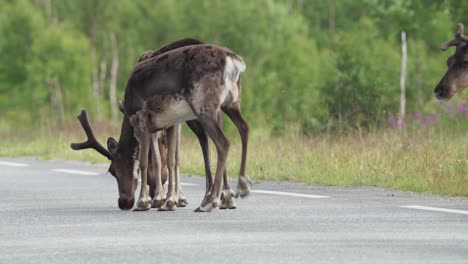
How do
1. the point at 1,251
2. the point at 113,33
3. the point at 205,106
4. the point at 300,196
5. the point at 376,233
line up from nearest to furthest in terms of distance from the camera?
the point at 1,251 < the point at 376,233 < the point at 205,106 < the point at 300,196 < the point at 113,33

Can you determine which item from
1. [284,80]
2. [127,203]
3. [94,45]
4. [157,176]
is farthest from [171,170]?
[284,80]

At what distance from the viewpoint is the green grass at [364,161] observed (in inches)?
709

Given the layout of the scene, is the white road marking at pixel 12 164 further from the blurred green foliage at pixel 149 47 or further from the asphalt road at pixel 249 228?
the blurred green foliage at pixel 149 47

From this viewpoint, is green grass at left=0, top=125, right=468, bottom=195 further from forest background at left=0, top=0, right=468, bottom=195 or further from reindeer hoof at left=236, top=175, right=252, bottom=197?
reindeer hoof at left=236, top=175, right=252, bottom=197

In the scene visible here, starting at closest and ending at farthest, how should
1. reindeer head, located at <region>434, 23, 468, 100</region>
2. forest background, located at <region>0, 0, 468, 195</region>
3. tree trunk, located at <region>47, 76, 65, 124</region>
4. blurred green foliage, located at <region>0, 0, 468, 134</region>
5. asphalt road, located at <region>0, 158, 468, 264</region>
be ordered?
asphalt road, located at <region>0, 158, 468, 264</region>
reindeer head, located at <region>434, 23, 468, 100</region>
forest background, located at <region>0, 0, 468, 195</region>
blurred green foliage, located at <region>0, 0, 468, 134</region>
tree trunk, located at <region>47, 76, 65, 124</region>

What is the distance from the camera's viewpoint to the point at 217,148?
14.1 m

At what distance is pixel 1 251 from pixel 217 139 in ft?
11.9

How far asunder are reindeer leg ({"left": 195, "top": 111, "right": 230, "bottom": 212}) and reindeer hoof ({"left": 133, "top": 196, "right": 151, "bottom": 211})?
0.57m

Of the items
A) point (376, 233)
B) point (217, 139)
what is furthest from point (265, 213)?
point (376, 233)

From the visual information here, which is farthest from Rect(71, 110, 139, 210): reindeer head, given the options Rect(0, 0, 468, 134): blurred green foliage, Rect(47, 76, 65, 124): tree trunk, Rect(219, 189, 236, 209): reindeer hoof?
Rect(47, 76, 65, 124): tree trunk

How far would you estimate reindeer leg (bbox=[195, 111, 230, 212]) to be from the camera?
14055 mm

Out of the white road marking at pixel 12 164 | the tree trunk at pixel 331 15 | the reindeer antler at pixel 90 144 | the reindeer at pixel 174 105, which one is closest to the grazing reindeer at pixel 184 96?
the reindeer at pixel 174 105

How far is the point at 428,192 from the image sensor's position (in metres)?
17.0

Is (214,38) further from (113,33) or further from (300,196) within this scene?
(300,196)
